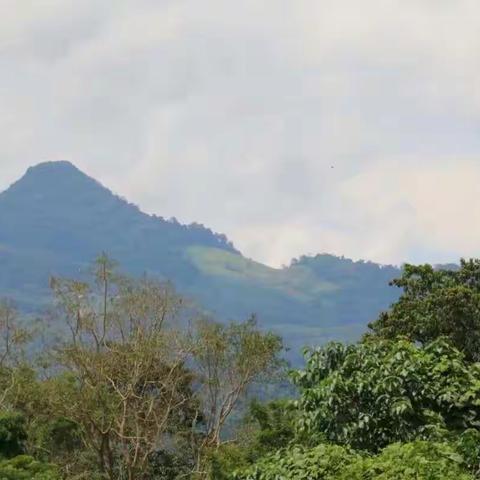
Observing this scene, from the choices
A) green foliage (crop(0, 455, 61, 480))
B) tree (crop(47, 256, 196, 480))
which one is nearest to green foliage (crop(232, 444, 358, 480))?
green foliage (crop(0, 455, 61, 480))

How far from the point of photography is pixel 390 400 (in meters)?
10.8

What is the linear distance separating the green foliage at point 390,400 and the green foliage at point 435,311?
1549cm

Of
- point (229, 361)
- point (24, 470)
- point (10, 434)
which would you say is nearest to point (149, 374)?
point (229, 361)

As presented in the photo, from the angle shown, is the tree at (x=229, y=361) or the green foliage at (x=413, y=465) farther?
the tree at (x=229, y=361)

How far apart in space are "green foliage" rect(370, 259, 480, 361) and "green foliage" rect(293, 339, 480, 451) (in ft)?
50.8

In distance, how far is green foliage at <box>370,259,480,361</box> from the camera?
90.7 ft

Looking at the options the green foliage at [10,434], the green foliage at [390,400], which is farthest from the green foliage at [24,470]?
the green foliage at [390,400]

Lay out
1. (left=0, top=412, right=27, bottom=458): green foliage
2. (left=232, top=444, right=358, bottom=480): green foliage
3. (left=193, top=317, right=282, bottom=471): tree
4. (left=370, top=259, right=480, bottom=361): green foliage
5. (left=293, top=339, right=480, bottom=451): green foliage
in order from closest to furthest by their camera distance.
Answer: (left=232, top=444, right=358, bottom=480): green foliage, (left=293, top=339, right=480, bottom=451): green foliage, (left=0, top=412, right=27, bottom=458): green foliage, (left=370, top=259, right=480, bottom=361): green foliage, (left=193, top=317, right=282, bottom=471): tree

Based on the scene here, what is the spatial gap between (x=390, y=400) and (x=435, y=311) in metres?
17.8

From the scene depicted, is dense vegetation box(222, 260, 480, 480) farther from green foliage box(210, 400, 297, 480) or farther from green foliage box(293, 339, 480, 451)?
green foliage box(210, 400, 297, 480)

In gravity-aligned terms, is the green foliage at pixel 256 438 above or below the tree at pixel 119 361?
below

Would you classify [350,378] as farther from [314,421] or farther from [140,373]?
[140,373]

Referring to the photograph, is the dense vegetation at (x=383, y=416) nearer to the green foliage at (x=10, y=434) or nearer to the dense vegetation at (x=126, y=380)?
the green foliage at (x=10, y=434)

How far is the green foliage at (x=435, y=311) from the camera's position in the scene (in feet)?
90.7
